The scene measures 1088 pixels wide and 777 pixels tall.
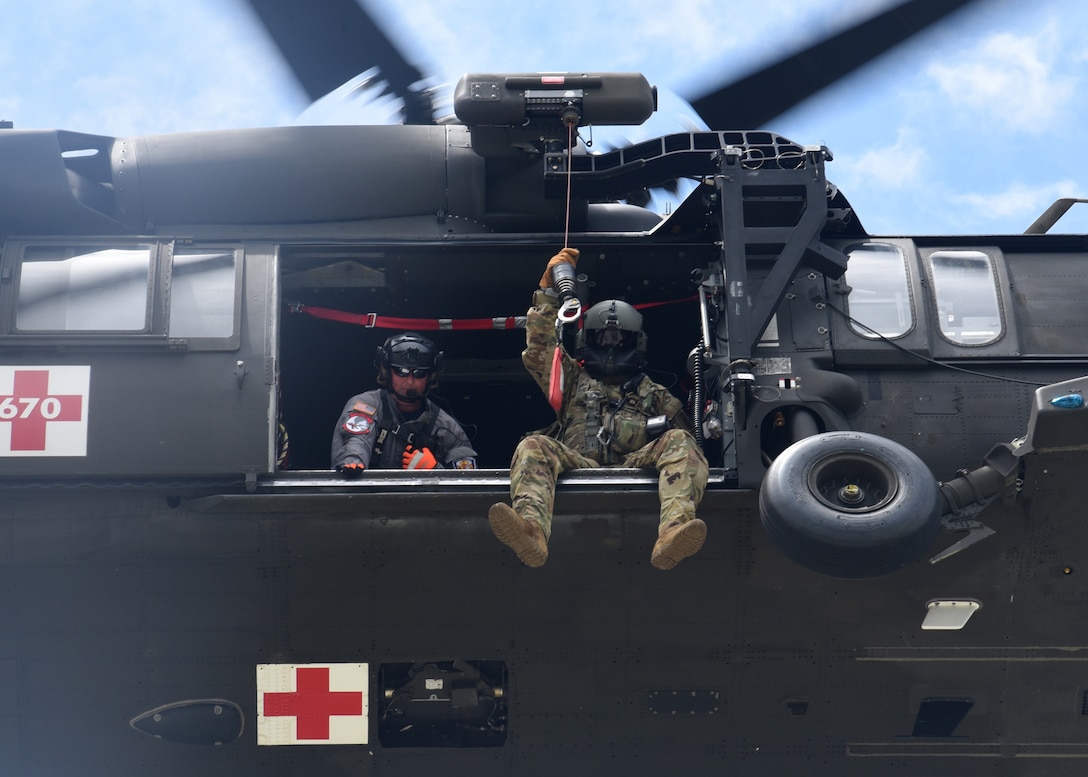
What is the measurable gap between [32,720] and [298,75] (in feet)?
12.4

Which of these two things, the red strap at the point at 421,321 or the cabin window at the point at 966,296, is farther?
the red strap at the point at 421,321

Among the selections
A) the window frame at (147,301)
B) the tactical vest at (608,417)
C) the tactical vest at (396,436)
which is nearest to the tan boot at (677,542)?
the tactical vest at (608,417)

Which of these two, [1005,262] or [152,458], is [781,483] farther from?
[152,458]

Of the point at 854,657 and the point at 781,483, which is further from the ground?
the point at 781,483

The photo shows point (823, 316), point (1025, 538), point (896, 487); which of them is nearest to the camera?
point (896, 487)

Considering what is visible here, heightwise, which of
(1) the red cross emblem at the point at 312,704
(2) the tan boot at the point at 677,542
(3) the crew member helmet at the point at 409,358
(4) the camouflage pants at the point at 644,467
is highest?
(3) the crew member helmet at the point at 409,358

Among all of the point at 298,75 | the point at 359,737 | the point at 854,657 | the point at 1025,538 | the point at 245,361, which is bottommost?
the point at 359,737

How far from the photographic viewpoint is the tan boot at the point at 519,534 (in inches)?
242

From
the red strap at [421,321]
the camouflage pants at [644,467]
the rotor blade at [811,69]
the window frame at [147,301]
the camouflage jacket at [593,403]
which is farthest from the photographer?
the red strap at [421,321]

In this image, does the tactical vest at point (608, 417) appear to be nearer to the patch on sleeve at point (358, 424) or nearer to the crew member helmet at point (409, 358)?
the crew member helmet at point (409, 358)

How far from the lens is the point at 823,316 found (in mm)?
7371

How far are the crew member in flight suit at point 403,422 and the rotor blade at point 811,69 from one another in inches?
91.4

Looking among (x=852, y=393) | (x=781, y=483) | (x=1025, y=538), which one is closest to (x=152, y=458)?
(x=781, y=483)

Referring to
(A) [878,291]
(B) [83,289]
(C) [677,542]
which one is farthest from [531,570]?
(B) [83,289]
